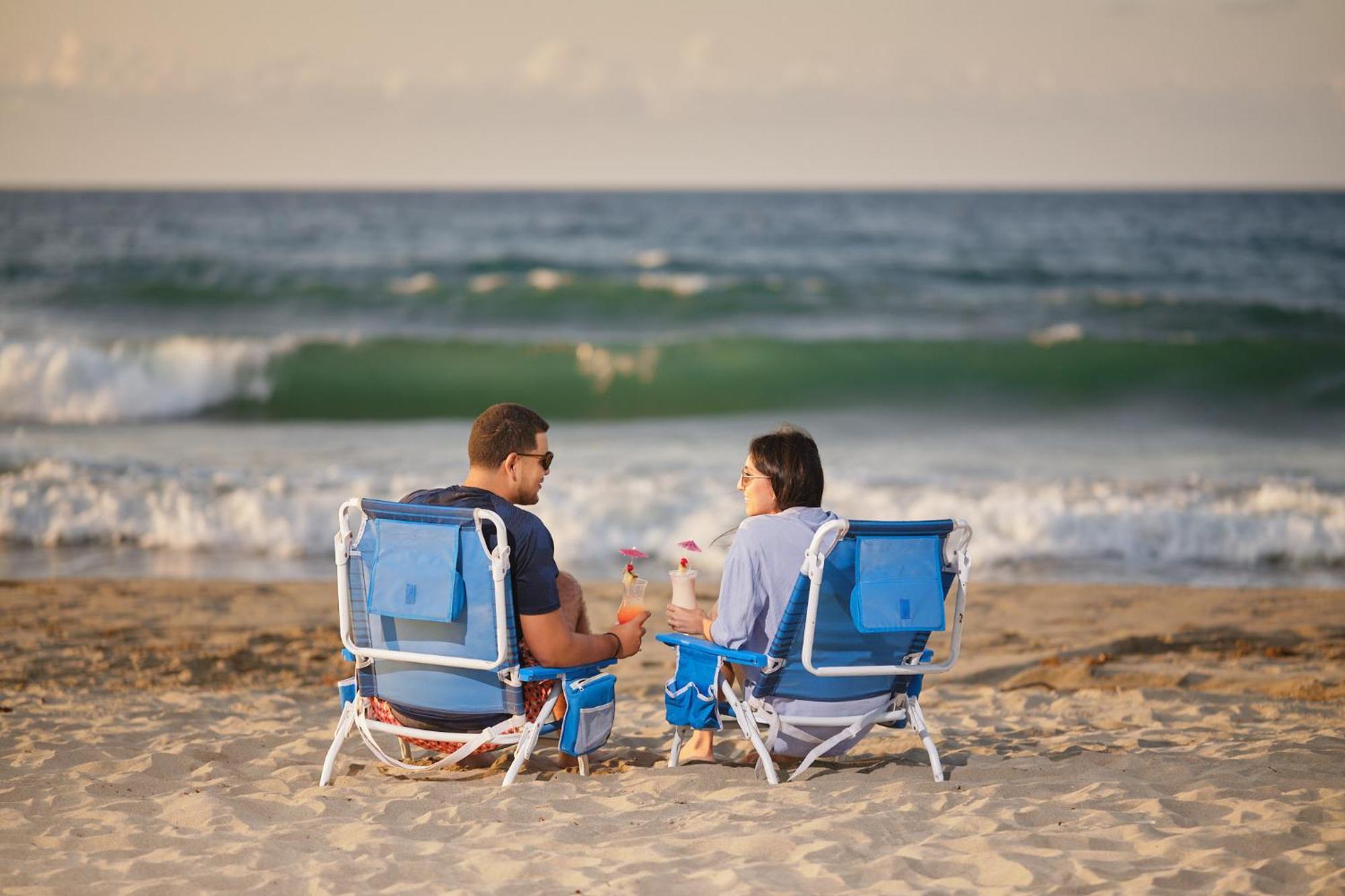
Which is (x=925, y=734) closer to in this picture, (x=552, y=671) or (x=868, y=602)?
(x=868, y=602)

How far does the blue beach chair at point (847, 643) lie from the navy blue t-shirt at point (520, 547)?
42 centimetres

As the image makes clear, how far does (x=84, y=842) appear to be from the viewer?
352 centimetres

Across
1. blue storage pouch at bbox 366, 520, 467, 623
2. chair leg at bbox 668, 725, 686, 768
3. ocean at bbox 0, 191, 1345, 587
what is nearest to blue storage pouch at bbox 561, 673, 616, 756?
chair leg at bbox 668, 725, 686, 768

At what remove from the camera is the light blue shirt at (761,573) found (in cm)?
386

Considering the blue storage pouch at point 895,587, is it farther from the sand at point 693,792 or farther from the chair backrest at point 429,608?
the chair backrest at point 429,608

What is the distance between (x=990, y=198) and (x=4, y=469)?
48.2 meters

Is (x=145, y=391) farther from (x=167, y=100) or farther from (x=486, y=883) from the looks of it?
(x=167, y=100)

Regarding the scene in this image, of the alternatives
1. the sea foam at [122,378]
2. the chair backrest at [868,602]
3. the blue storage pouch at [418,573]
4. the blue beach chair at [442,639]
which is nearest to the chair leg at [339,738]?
the blue beach chair at [442,639]

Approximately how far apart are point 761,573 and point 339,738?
142 centimetres

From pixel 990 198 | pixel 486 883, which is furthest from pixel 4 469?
pixel 990 198

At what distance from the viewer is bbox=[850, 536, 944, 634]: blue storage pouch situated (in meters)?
3.75

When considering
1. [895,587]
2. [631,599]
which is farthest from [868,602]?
[631,599]

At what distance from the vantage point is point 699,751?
4398mm

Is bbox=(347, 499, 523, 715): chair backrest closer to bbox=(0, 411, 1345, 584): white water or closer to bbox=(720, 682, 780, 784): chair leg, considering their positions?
bbox=(720, 682, 780, 784): chair leg
